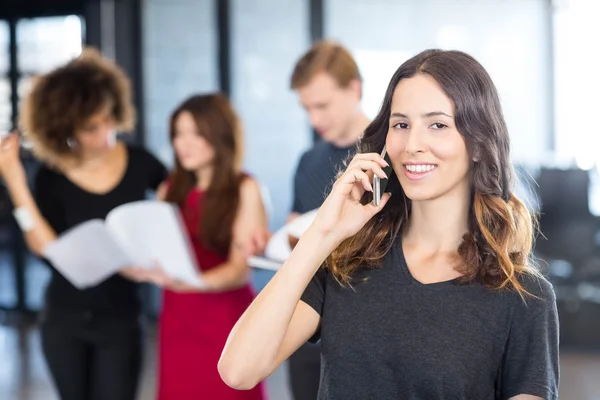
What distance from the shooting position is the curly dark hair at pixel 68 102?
315cm

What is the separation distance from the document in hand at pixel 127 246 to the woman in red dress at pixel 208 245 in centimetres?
14

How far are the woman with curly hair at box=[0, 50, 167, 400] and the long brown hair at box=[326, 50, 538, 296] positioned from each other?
141 centimetres

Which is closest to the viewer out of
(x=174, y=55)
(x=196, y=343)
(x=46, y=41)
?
(x=196, y=343)

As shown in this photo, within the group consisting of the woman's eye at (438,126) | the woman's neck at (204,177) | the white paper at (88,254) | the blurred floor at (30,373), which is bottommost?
the blurred floor at (30,373)

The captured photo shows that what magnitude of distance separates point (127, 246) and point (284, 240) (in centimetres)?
61

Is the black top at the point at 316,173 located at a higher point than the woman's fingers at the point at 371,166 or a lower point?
lower

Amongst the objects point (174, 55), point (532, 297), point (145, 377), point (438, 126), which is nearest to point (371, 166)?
point (438, 126)

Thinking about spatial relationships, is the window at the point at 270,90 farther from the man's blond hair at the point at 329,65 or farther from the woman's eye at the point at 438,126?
the woman's eye at the point at 438,126

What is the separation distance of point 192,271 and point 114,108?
2.59 ft

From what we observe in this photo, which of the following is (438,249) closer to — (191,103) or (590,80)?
(191,103)

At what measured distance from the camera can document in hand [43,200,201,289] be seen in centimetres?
282

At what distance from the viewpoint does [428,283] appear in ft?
5.49

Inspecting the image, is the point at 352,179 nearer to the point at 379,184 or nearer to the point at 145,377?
the point at 379,184

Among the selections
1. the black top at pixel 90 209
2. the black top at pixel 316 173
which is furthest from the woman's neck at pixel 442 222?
the black top at pixel 90 209
